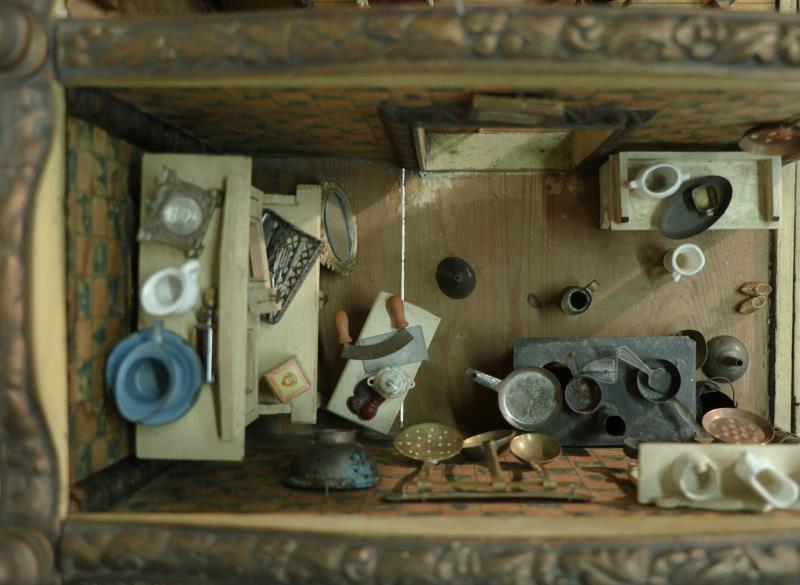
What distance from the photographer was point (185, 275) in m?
1.50

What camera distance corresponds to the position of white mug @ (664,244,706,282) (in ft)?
6.40

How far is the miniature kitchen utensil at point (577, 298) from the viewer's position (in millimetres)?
1993

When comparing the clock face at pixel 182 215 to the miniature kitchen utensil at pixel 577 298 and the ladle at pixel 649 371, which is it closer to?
the miniature kitchen utensil at pixel 577 298

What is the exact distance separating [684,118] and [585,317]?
671 mm

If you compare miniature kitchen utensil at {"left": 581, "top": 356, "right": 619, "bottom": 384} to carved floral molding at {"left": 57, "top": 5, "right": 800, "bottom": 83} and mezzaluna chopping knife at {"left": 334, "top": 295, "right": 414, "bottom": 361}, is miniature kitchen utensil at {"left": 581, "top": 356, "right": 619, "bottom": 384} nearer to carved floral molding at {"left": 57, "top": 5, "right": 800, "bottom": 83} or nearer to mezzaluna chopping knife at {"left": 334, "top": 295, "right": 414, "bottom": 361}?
mezzaluna chopping knife at {"left": 334, "top": 295, "right": 414, "bottom": 361}

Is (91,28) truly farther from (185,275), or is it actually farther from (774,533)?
(774,533)

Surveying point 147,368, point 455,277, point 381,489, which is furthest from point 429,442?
point 147,368

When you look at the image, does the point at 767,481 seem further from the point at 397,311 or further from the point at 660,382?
the point at 397,311

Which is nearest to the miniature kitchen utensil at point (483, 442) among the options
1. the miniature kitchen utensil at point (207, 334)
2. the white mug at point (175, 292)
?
the miniature kitchen utensil at point (207, 334)

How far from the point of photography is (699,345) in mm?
2004

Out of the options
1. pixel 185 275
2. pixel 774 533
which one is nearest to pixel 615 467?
pixel 774 533

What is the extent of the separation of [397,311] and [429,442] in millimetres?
392

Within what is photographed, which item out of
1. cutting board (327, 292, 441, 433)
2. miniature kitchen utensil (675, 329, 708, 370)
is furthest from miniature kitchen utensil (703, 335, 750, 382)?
cutting board (327, 292, 441, 433)

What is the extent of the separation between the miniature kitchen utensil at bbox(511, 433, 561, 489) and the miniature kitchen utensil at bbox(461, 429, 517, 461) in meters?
0.03
